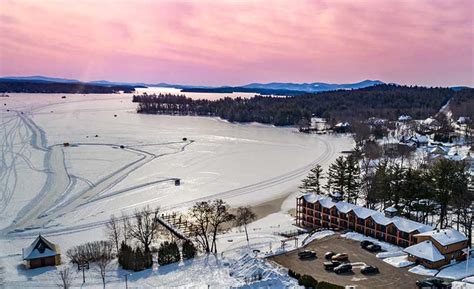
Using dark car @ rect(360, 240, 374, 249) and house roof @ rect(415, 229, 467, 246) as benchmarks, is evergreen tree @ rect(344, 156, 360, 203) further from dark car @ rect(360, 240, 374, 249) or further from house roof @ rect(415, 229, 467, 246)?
house roof @ rect(415, 229, 467, 246)

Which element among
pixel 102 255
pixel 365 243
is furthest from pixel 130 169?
pixel 365 243

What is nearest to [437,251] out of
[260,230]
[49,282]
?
[260,230]

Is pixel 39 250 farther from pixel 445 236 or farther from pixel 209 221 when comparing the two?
pixel 445 236

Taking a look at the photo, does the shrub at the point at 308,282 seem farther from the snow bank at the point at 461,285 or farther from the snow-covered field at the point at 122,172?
the snow-covered field at the point at 122,172

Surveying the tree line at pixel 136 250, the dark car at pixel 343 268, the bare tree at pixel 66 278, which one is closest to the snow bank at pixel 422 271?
the dark car at pixel 343 268

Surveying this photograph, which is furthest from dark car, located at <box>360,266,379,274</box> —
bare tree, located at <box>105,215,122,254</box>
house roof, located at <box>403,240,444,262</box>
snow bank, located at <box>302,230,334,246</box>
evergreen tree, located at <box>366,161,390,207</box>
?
bare tree, located at <box>105,215,122,254</box>

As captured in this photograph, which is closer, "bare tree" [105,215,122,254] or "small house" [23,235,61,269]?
"small house" [23,235,61,269]
